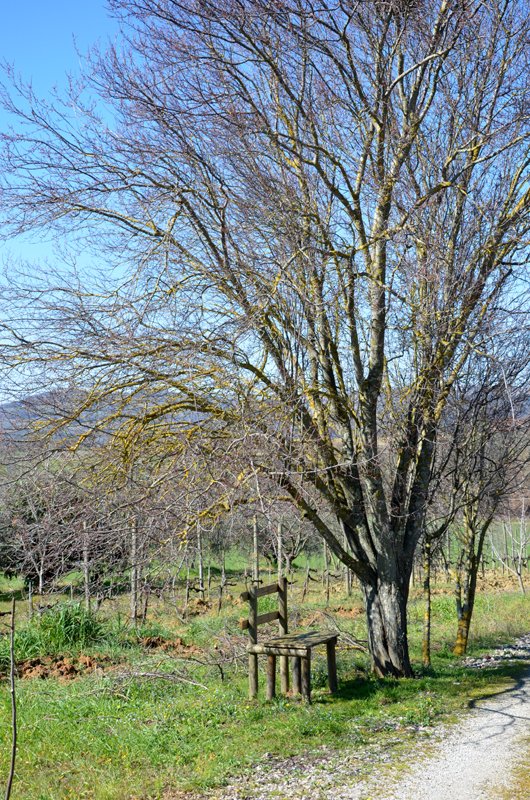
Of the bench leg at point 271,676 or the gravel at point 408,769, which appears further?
the bench leg at point 271,676

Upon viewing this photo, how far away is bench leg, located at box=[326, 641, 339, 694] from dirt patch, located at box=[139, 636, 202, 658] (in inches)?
137

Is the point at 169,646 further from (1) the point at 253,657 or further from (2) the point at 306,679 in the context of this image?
(2) the point at 306,679

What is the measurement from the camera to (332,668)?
825 centimetres

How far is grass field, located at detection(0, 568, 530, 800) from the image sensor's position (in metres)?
6.00

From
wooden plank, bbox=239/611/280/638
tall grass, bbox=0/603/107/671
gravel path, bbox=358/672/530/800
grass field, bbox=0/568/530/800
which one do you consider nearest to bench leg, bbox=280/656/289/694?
grass field, bbox=0/568/530/800

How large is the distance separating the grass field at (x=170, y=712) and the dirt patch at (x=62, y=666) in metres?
0.06

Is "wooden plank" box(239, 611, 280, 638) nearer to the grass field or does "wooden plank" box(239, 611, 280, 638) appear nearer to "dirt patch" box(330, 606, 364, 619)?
the grass field

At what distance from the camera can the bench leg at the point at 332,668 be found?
321 inches

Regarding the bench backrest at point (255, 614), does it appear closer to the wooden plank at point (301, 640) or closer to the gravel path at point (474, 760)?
the wooden plank at point (301, 640)

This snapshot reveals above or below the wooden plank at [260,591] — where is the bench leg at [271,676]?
below

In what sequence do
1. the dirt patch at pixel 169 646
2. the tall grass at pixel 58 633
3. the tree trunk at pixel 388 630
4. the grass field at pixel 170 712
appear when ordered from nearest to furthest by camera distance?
the grass field at pixel 170 712 → the tree trunk at pixel 388 630 → the tall grass at pixel 58 633 → the dirt patch at pixel 169 646

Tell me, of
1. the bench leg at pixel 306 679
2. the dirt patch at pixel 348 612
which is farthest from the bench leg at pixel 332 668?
the dirt patch at pixel 348 612

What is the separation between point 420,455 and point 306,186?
11.8ft

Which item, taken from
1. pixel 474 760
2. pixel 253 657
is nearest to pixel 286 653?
pixel 253 657
